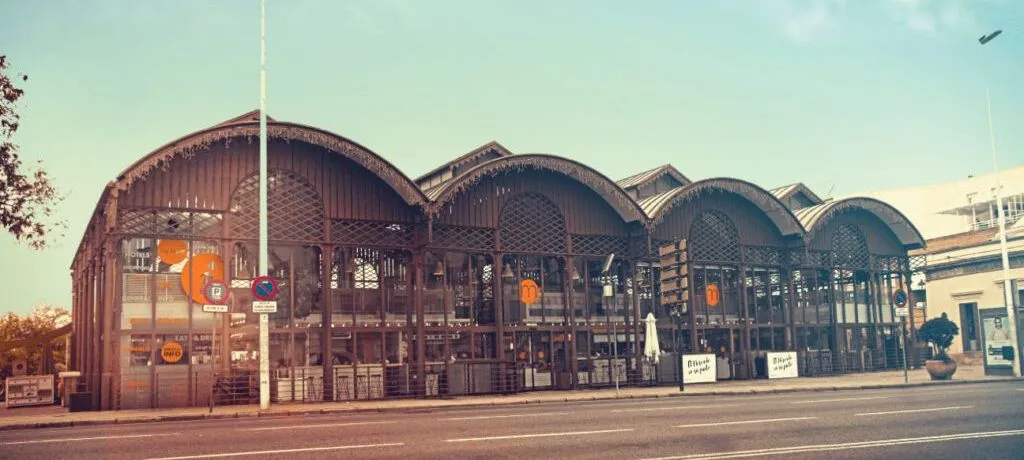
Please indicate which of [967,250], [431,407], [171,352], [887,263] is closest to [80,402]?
[171,352]

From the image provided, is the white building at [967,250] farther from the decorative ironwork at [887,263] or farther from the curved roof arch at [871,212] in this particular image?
the curved roof arch at [871,212]

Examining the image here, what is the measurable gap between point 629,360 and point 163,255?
54.6 feet

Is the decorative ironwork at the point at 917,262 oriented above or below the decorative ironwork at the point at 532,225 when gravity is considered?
below

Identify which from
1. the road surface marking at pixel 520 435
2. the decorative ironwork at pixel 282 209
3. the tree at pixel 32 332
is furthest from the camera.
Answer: the tree at pixel 32 332

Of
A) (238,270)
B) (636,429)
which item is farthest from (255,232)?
(636,429)

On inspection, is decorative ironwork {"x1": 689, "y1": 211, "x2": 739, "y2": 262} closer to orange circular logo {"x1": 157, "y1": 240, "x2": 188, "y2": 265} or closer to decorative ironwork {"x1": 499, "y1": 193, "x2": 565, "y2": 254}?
decorative ironwork {"x1": 499, "y1": 193, "x2": 565, "y2": 254}

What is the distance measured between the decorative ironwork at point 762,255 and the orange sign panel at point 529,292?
993 cm

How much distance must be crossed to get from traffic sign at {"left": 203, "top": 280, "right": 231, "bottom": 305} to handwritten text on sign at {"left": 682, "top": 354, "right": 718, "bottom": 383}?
636 inches

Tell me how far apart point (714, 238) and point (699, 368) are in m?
6.46

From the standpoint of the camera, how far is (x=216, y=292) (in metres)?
23.4

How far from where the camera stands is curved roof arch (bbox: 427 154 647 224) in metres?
29.5

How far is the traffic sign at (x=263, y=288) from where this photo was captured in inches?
913

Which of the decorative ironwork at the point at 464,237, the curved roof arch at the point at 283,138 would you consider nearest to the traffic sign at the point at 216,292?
the curved roof arch at the point at 283,138

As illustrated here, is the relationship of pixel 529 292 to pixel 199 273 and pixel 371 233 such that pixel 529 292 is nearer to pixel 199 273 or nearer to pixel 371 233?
pixel 371 233
